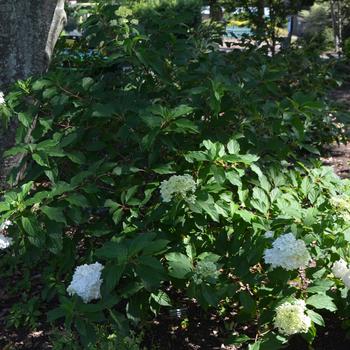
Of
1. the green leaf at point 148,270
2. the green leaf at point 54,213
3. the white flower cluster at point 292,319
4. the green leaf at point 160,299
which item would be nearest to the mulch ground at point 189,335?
the green leaf at point 160,299

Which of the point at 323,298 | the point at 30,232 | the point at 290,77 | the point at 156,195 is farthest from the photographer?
the point at 290,77

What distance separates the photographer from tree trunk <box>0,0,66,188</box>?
370 centimetres

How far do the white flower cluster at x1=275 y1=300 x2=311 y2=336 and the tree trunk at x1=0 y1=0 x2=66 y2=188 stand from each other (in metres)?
2.40

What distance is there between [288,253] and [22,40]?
253 cm

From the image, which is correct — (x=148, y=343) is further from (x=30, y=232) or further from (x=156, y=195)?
(x=30, y=232)

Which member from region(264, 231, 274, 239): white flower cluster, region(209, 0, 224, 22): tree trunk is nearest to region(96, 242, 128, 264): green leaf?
region(264, 231, 274, 239): white flower cluster

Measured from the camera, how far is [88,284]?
2.21 metres

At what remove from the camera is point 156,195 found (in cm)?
275

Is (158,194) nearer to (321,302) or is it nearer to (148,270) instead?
(148,270)

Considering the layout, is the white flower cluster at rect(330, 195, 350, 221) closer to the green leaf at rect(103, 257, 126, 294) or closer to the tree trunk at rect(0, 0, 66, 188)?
the green leaf at rect(103, 257, 126, 294)

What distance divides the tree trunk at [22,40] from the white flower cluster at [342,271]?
7.91ft

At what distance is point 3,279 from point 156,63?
67.8 inches

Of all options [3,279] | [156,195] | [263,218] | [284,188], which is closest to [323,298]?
[263,218]

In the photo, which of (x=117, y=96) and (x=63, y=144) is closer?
(x=63, y=144)
